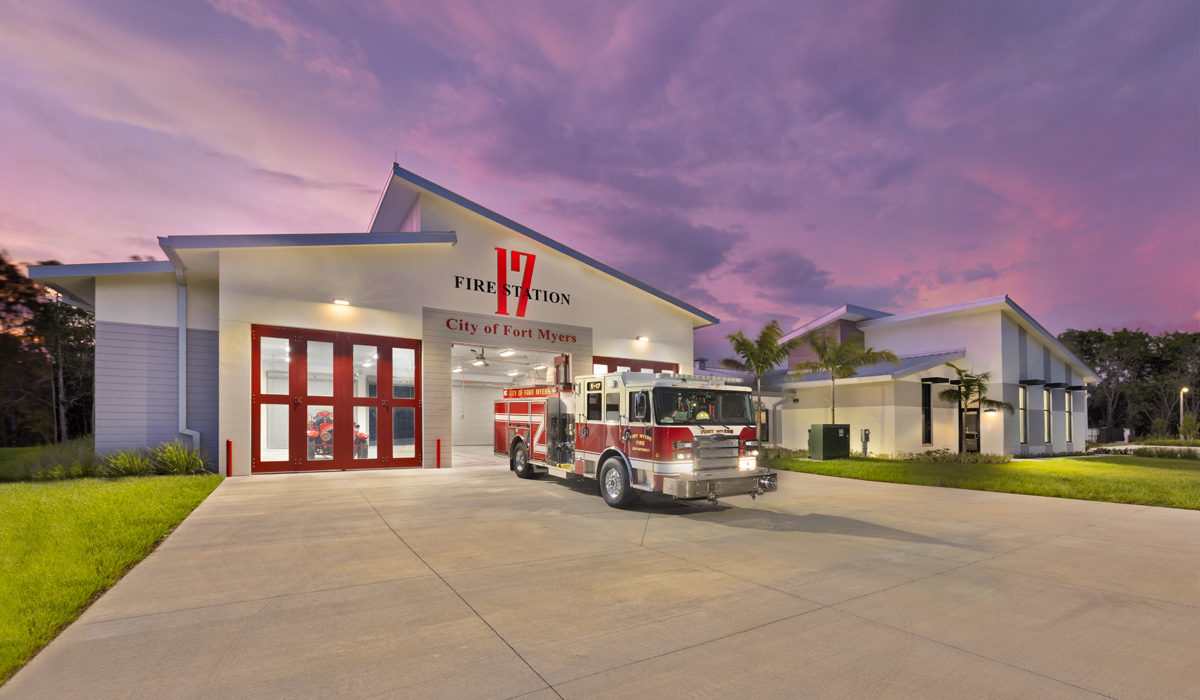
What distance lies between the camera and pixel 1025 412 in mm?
24562

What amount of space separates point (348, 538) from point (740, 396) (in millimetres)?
7031

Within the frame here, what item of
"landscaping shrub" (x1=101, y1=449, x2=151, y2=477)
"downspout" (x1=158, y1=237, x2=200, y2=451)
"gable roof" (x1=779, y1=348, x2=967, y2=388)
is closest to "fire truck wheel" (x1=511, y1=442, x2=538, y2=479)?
"downspout" (x1=158, y1=237, x2=200, y2=451)

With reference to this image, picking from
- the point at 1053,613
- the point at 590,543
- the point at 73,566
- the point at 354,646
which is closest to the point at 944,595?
the point at 1053,613

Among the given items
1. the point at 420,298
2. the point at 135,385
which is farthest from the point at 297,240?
the point at 135,385

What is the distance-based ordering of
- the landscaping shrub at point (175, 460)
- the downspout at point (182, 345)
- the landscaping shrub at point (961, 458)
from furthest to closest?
the landscaping shrub at point (961, 458) < the downspout at point (182, 345) < the landscaping shrub at point (175, 460)

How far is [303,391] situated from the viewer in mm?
15297

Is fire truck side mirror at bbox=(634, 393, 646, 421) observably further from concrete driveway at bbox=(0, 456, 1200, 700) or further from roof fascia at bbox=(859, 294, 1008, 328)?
roof fascia at bbox=(859, 294, 1008, 328)

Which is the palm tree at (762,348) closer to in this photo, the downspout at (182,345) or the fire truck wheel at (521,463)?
the fire truck wheel at (521,463)

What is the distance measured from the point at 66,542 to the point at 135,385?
9.47m

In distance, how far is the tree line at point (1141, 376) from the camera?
145 ft

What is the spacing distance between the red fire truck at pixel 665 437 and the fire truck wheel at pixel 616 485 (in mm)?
18

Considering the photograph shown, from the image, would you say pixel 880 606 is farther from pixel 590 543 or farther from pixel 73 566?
pixel 73 566

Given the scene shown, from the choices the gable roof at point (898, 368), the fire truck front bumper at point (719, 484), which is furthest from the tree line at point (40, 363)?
the gable roof at point (898, 368)

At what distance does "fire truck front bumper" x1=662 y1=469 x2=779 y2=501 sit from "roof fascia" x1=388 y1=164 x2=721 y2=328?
38.6 feet
